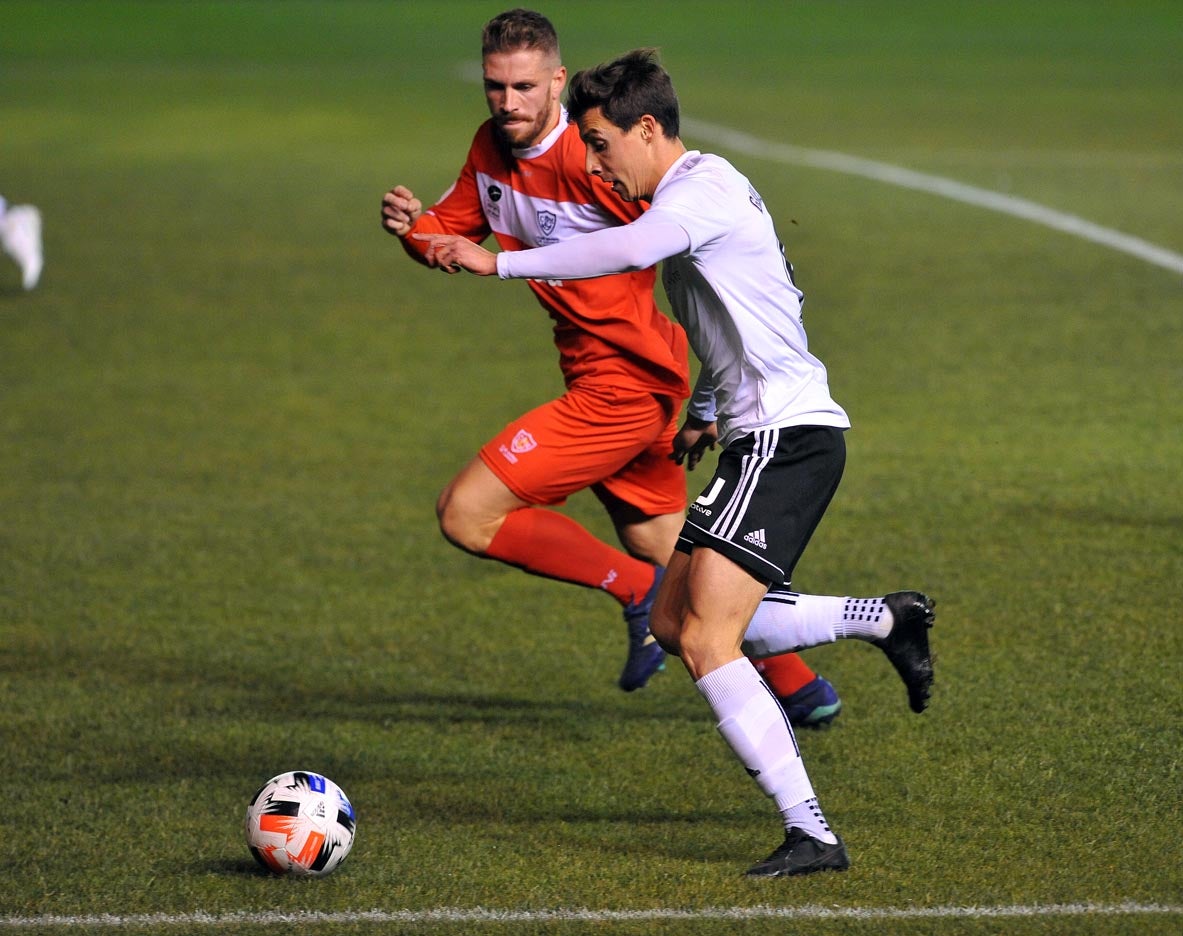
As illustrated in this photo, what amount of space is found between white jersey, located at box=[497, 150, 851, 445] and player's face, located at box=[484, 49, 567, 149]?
113 centimetres

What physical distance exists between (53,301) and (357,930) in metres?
11.9

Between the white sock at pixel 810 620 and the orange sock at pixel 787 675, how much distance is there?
0.80 meters

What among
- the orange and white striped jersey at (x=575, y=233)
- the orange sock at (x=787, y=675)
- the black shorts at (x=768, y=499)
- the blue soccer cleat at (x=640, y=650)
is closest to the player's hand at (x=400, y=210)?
the orange and white striped jersey at (x=575, y=233)

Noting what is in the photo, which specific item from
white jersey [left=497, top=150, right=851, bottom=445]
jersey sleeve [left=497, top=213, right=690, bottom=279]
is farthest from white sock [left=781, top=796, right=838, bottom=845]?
jersey sleeve [left=497, top=213, right=690, bottom=279]

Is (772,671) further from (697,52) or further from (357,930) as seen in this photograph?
(697,52)

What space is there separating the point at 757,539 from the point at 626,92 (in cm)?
122

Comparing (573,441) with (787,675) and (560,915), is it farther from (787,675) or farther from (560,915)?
(560,915)

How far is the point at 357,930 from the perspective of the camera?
15.2ft

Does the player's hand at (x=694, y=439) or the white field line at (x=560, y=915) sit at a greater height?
the player's hand at (x=694, y=439)

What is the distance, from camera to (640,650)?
6.48 meters

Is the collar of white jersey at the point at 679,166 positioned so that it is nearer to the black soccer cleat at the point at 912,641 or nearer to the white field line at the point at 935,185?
the black soccer cleat at the point at 912,641

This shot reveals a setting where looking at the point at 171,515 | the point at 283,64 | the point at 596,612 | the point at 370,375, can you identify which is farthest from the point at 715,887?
the point at 283,64

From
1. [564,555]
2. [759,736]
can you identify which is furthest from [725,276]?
[564,555]

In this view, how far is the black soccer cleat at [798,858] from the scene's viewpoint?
4.79 metres
